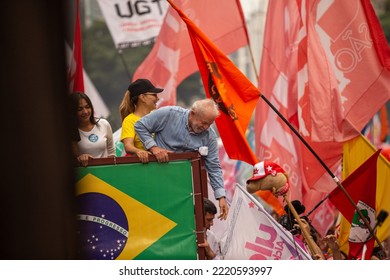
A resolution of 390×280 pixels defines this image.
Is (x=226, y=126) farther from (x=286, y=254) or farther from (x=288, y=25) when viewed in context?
(x=288, y=25)

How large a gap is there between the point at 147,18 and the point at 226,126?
7612 mm

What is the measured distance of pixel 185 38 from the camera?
10039 millimetres

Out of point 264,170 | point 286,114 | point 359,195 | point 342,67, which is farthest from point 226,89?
point 286,114

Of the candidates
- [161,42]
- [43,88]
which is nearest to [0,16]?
[43,88]

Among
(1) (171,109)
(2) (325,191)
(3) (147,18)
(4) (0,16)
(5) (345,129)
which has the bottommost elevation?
(2) (325,191)

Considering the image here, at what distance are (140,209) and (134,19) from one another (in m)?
9.20

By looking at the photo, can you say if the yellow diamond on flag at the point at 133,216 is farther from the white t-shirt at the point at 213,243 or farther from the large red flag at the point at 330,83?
the large red flag at the point at 330,83

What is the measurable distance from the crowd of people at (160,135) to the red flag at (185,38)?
12.8 ft

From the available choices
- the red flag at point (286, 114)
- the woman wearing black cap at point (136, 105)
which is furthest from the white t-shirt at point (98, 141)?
the red flag at point (286, 114)

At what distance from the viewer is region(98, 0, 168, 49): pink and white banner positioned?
13359 millimetres

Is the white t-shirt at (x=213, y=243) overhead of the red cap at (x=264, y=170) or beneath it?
beneath

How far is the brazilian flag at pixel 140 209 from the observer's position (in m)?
4.80


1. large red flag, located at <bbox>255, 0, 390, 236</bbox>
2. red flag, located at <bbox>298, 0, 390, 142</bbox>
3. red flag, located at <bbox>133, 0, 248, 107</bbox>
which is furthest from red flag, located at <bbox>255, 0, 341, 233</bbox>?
red flag, located at <bbox>133, 0, 248, 107</bbox>

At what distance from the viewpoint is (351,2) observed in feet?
26.2
